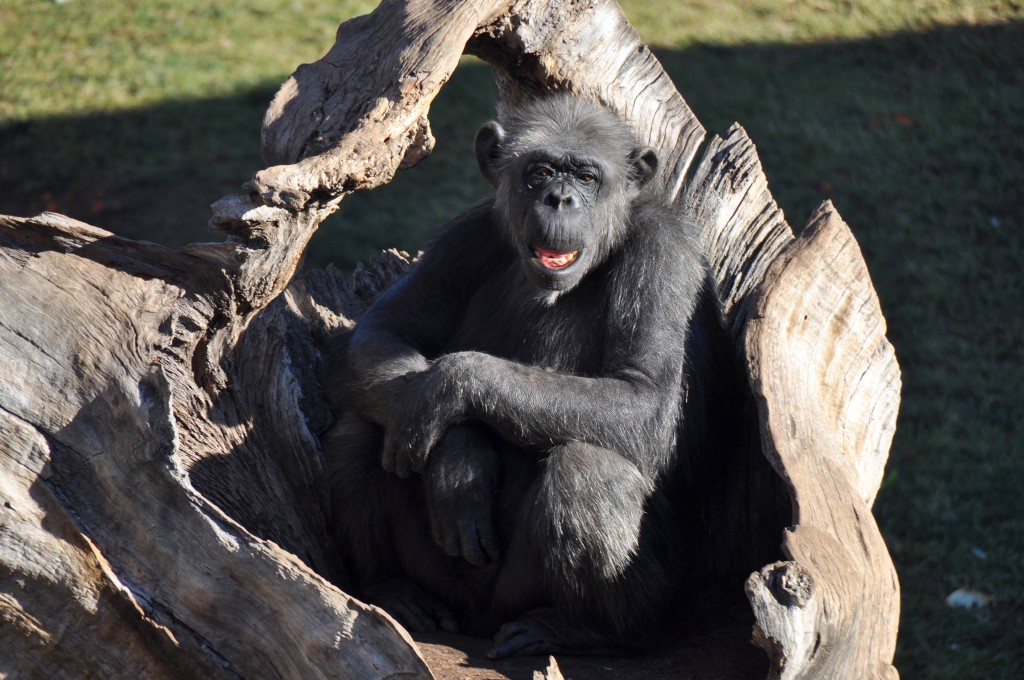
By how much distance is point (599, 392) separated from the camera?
13.2 feet

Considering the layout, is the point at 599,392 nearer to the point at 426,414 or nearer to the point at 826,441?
the point at 426,414

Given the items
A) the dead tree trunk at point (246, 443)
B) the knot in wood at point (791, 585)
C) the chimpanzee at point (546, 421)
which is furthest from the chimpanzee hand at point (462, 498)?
the knot in wood at point (791, 585)

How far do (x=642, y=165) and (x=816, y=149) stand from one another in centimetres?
445

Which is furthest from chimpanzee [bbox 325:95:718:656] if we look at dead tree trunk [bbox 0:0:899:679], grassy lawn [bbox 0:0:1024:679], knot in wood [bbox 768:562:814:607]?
grassy lawn [bbox 0:0:1024:679]

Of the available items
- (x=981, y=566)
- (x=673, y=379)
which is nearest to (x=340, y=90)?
(x=673, y=379)

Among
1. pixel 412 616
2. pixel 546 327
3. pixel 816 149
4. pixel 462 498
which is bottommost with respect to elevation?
pixel 816 149

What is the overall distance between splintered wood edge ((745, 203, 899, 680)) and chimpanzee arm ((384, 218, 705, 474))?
359 millimetres

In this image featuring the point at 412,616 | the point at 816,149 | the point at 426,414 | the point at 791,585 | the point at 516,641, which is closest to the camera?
the point at 791,585

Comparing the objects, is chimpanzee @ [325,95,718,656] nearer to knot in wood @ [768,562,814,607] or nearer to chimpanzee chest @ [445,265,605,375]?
chimpanzee chest @ [445,265,605,375]

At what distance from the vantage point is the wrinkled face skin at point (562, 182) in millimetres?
4129

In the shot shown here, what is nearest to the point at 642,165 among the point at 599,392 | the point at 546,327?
the point at 546,327

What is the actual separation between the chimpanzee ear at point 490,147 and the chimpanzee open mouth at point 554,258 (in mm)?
552

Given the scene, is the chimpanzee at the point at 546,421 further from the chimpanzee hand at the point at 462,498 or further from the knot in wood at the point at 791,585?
the knot in wood at the point at 791,585

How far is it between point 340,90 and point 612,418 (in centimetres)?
160
